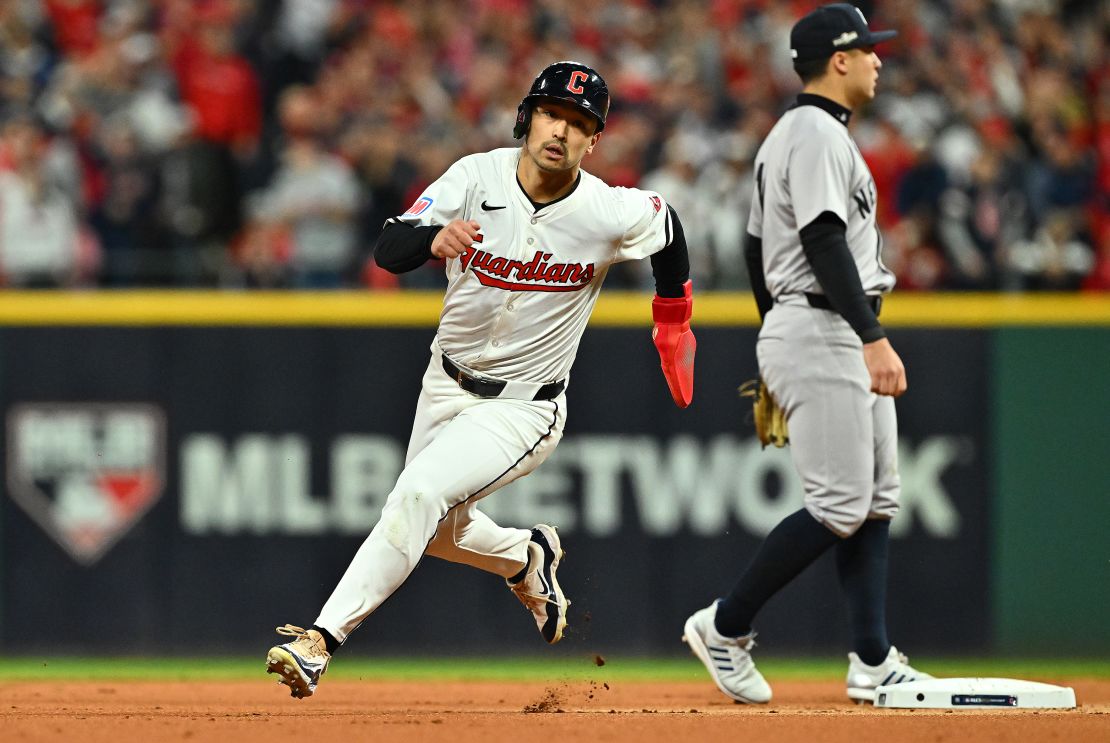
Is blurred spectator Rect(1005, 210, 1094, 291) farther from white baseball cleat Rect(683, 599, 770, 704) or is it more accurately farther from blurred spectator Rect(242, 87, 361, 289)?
white baseball cleat Rect(683, 599, 770, 704)

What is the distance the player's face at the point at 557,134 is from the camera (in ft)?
17.4

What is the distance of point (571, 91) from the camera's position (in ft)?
17.3

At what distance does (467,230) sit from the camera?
4.97 metres

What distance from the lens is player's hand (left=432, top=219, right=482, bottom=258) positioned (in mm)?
4945

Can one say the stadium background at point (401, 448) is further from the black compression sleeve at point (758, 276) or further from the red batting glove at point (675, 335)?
the red batting glove at point (675, 335)

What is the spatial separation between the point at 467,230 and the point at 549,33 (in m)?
7.18

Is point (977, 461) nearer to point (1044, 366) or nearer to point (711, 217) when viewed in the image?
point (1044, 366)

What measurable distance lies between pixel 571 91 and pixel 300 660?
192 cm

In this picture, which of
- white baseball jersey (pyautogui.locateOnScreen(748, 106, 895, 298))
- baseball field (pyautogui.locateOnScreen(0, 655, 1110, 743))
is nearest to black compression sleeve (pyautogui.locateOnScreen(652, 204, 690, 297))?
white baseball jersey (pyautogui.locateOnScreen(748, 106, 895, 298))

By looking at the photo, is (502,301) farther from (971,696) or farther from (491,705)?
(971,696)

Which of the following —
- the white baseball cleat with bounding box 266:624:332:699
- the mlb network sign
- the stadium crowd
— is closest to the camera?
the white baseball cleat with bounding box 266:624:332:699

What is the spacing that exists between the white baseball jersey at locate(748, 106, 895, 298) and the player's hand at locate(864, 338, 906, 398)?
41cm

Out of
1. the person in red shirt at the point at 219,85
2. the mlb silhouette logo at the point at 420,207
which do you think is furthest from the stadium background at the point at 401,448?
the mlb silhouette logo at the point at 420,207

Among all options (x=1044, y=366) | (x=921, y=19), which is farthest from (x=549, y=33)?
(x=1044, y=366)
